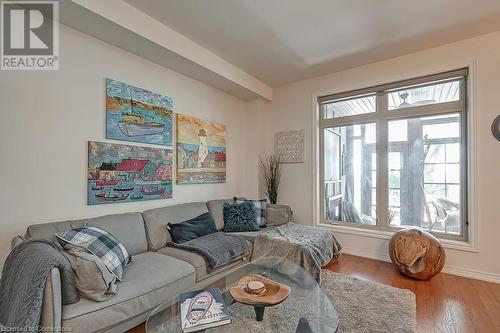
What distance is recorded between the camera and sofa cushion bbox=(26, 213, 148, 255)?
1.80 m

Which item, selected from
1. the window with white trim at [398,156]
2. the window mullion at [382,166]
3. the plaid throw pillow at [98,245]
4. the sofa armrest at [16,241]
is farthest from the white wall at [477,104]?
the sofa armrest at [16,241]

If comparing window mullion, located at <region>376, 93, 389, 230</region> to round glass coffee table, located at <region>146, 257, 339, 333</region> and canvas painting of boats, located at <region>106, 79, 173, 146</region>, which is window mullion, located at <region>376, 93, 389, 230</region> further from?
canvas painting of boats, located at <region>106, 79, 173, 146</region>

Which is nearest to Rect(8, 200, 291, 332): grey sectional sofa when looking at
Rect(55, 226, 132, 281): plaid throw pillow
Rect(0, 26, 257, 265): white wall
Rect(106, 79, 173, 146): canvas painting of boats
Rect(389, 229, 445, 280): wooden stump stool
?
Rect(55, 226, 132, 281): plaid throw pillow

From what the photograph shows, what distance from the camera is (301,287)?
5.57 feet

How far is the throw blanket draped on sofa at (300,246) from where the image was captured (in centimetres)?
239

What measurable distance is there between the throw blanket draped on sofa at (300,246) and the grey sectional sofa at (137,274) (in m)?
0.19

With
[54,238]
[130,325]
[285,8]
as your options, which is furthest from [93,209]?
[285,8]

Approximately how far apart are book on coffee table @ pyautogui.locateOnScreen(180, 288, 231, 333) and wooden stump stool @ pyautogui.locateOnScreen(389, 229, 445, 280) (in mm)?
2190

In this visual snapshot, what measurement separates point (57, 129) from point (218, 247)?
69.6 inches

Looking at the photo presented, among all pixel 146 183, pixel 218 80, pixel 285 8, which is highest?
pixel 285 8

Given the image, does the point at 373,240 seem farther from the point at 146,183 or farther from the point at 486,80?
the point at 146,183

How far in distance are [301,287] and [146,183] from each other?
1.93 meters

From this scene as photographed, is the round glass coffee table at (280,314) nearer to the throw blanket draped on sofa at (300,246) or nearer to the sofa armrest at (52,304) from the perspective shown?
the sofa armrest at (52,304)

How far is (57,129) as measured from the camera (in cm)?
209
